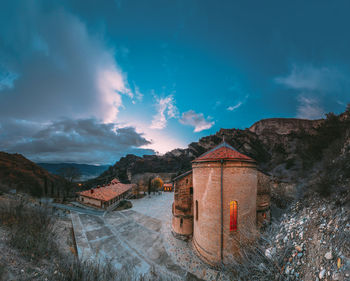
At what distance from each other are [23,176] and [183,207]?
172 feet

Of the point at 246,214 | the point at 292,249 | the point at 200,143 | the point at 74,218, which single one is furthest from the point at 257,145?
the point at 74,218

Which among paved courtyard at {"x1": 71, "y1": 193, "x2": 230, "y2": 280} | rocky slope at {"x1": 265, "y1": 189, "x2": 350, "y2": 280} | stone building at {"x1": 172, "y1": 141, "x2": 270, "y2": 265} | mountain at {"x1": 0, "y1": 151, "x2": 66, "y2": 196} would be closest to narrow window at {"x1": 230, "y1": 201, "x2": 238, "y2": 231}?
stone building at {"x1": 172, "y1": 141, "x2": 270, "y2": 265}

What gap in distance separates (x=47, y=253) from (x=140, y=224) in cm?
1067

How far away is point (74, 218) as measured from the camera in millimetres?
17078

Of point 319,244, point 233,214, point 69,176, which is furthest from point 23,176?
point 319,244

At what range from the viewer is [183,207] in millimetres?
12438

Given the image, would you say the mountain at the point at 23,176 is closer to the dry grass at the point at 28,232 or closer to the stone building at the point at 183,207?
the dry grass at the point at 28,232

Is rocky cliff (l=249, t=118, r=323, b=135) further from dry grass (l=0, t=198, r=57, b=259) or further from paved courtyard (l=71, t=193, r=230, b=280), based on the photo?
dry grass (l=0, t=198, r=57, b=259)

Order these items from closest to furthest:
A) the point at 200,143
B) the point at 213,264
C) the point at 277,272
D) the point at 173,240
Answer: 1. the point at 277,272
2. the point at 213,264
3. the point at 173,240
4. the point at 200,143

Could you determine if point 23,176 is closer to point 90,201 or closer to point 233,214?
point 90,201

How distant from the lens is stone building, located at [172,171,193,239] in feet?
40.1

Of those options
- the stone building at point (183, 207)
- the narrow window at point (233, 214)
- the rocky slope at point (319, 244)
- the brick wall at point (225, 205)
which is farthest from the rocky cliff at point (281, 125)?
the rocky slope at point (319, 244)

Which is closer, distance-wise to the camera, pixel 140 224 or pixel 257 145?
pixel 140 224

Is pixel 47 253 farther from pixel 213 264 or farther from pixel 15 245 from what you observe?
pixel 213 264
